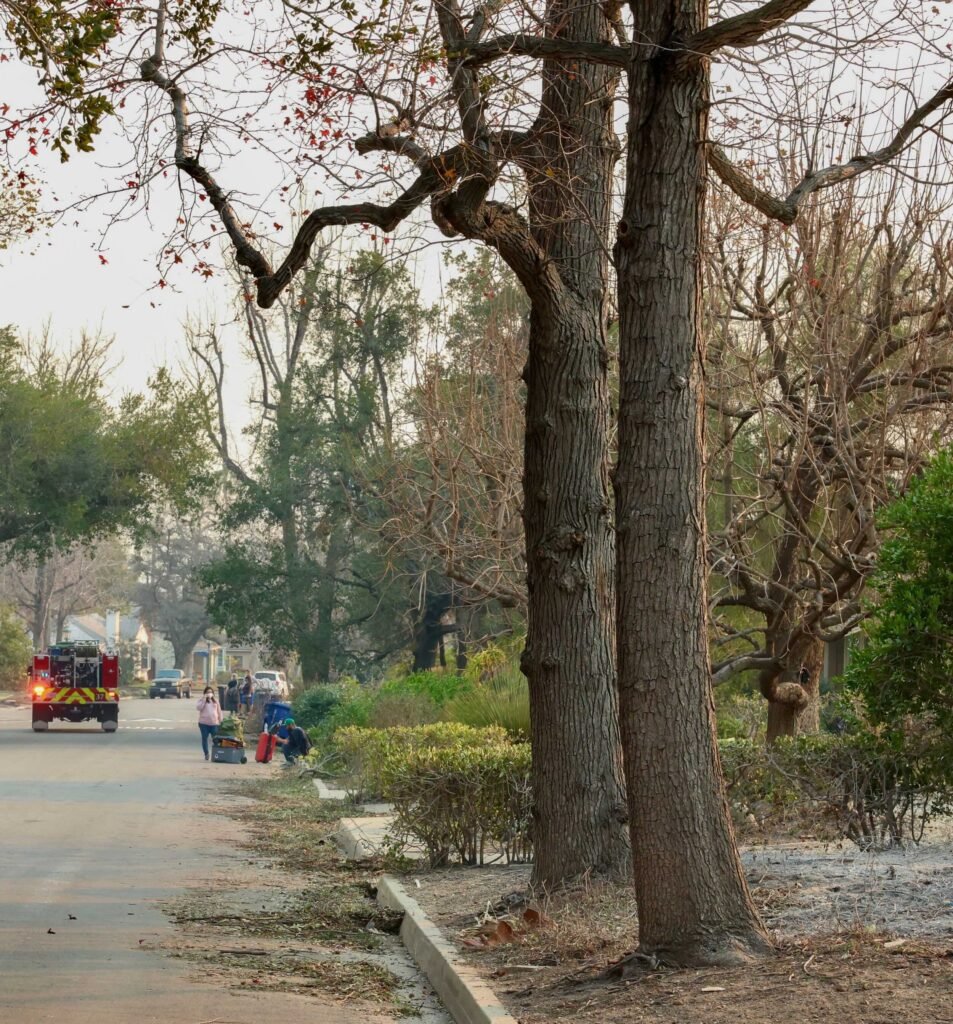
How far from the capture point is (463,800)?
11.9 metres

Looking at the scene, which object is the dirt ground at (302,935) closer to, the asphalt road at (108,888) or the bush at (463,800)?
the asphalt road at (108,888)

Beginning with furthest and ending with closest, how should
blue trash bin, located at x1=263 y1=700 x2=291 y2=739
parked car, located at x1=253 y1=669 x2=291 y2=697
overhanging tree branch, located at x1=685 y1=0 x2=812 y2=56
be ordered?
parked car, located at x1=253 y1=669 x2=291 y2=697 → blue trash bin, located at x1=263 y1=700 x2=291 y2=739 → overhanging tree branch, located at x1=685 y1=0 x2=812 y2=56

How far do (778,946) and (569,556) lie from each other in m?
3.43

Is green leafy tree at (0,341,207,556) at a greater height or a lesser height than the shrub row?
greater

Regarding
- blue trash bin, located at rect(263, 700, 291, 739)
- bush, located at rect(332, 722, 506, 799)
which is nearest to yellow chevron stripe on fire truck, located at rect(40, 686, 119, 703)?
blue trash bin, located at rect(263, 700, 291, 739)

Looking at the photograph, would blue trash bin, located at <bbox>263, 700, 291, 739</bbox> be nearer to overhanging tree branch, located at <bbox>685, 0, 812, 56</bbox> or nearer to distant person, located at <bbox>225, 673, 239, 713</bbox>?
overhanging tree branch, located at <bbox>685, 0, 812, 56</bbox>

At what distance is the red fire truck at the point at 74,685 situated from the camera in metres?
40.0

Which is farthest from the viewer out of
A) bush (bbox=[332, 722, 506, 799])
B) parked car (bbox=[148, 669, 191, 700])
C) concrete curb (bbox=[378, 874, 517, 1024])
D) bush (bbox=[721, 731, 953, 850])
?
parked car (bbox=[148, 669, 191, 700])

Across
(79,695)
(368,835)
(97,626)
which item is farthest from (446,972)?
(97,626)

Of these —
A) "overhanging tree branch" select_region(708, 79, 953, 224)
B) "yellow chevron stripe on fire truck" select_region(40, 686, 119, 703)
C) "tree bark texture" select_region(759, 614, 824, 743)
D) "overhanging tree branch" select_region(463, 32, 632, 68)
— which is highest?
"overhanging tree branch" select_region(463, 32, 632, 68)

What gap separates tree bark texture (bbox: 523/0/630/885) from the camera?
9.71 m

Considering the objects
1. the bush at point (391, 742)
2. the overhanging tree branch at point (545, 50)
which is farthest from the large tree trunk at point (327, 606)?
the overhanging tree branch at point (545, 50)

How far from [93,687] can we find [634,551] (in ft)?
118

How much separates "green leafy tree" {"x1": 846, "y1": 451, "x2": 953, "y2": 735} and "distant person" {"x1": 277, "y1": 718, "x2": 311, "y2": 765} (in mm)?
19825
